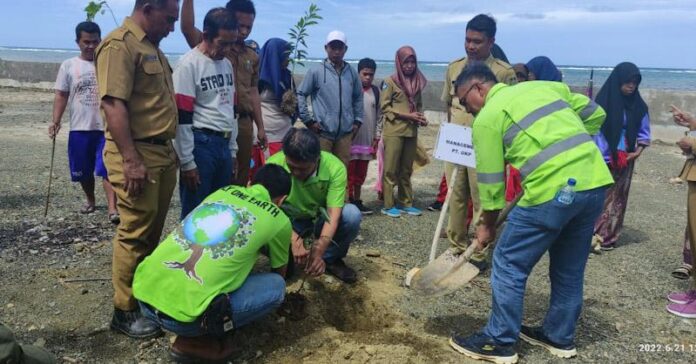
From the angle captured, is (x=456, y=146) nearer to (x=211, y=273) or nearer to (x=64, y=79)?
(x=211, y=273)

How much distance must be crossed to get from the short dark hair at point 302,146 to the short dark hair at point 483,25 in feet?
6.08

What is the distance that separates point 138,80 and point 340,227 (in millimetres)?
1752

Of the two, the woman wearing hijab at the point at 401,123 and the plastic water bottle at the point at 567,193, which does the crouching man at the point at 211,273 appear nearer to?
the plastic water bottle at the point at 567,193

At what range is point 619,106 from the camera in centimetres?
486

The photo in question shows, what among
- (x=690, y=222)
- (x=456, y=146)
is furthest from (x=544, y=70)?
(x=690, y=222)

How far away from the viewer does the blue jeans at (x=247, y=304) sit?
261 cm

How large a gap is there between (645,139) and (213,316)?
4.48 m

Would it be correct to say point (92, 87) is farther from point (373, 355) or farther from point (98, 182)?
point (373, 355)

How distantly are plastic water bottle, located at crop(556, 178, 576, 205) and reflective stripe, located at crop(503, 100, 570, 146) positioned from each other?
36 cm

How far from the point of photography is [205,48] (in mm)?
3619

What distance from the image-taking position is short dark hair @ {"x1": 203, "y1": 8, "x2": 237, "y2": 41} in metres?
3.54

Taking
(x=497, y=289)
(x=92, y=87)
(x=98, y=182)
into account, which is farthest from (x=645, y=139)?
(x=98, y=182)

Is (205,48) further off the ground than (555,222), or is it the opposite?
(205,48)

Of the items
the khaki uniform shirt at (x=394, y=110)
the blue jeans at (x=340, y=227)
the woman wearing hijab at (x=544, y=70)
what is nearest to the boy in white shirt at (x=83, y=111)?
the blue jeans at (x=340, y=227)
